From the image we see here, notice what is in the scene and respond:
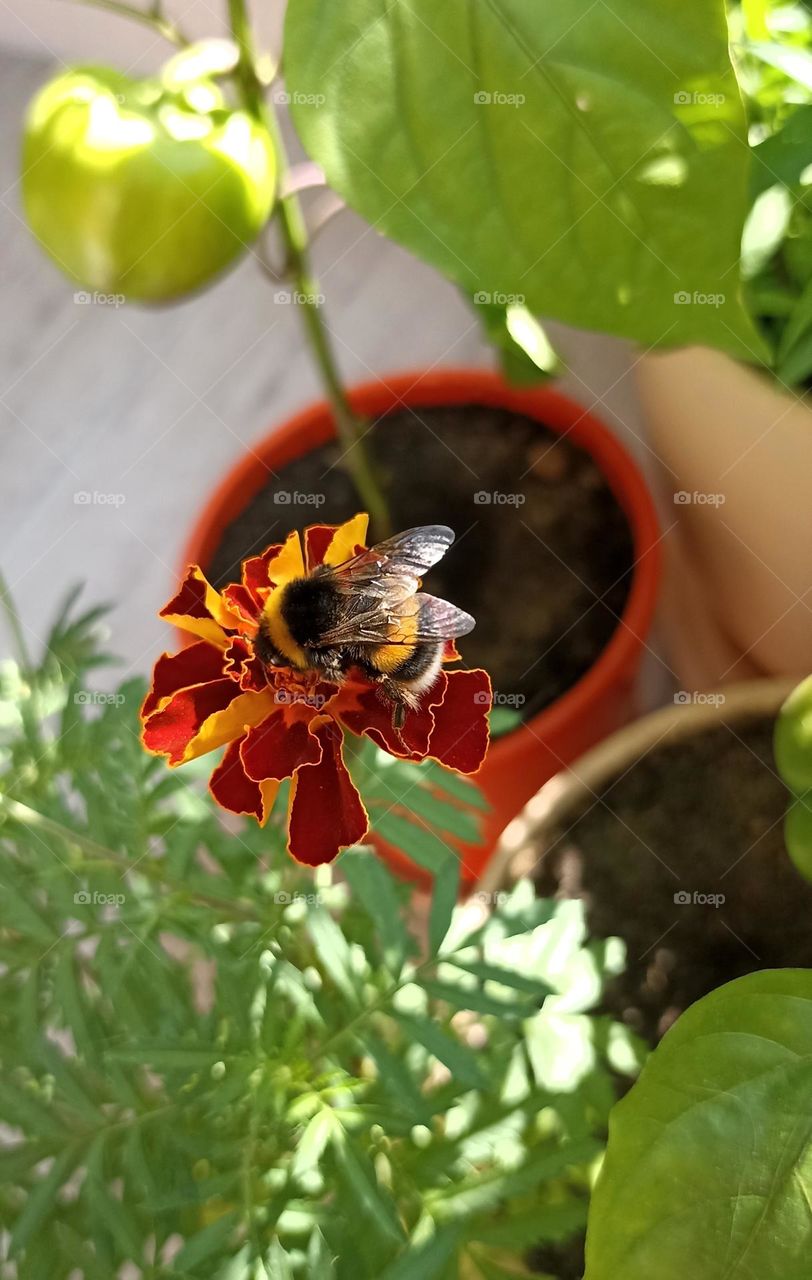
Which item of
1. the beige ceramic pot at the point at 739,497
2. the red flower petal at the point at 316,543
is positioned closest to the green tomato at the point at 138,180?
Answer: the red flower petal at the point at 316,543

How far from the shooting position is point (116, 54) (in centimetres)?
118

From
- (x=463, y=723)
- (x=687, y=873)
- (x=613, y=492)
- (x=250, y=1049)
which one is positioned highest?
(x=463, y=723)

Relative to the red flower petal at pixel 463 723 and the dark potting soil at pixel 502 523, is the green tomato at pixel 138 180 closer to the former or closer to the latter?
the red flower petal at pixel 463 723

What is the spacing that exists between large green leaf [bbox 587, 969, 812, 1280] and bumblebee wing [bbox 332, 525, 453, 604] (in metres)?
0.19

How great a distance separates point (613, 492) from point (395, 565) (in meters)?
0.50

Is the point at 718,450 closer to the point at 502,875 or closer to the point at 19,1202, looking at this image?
the point at 502,875

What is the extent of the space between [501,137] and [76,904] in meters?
0.35

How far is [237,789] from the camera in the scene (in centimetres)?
39

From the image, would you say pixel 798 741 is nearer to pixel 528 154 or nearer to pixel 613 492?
pixel 528 154

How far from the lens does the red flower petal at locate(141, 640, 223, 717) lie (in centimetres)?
40

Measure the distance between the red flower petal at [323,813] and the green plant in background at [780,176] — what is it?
0.97ft

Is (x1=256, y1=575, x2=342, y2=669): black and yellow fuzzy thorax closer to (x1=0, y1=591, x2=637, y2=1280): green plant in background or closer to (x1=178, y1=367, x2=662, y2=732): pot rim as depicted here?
(x1=0, y1=591, x2=637, y2=1280): green plant in background

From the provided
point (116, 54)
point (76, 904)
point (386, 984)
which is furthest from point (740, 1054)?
point (116, 54)

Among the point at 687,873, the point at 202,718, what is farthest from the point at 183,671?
the point at 687,873
